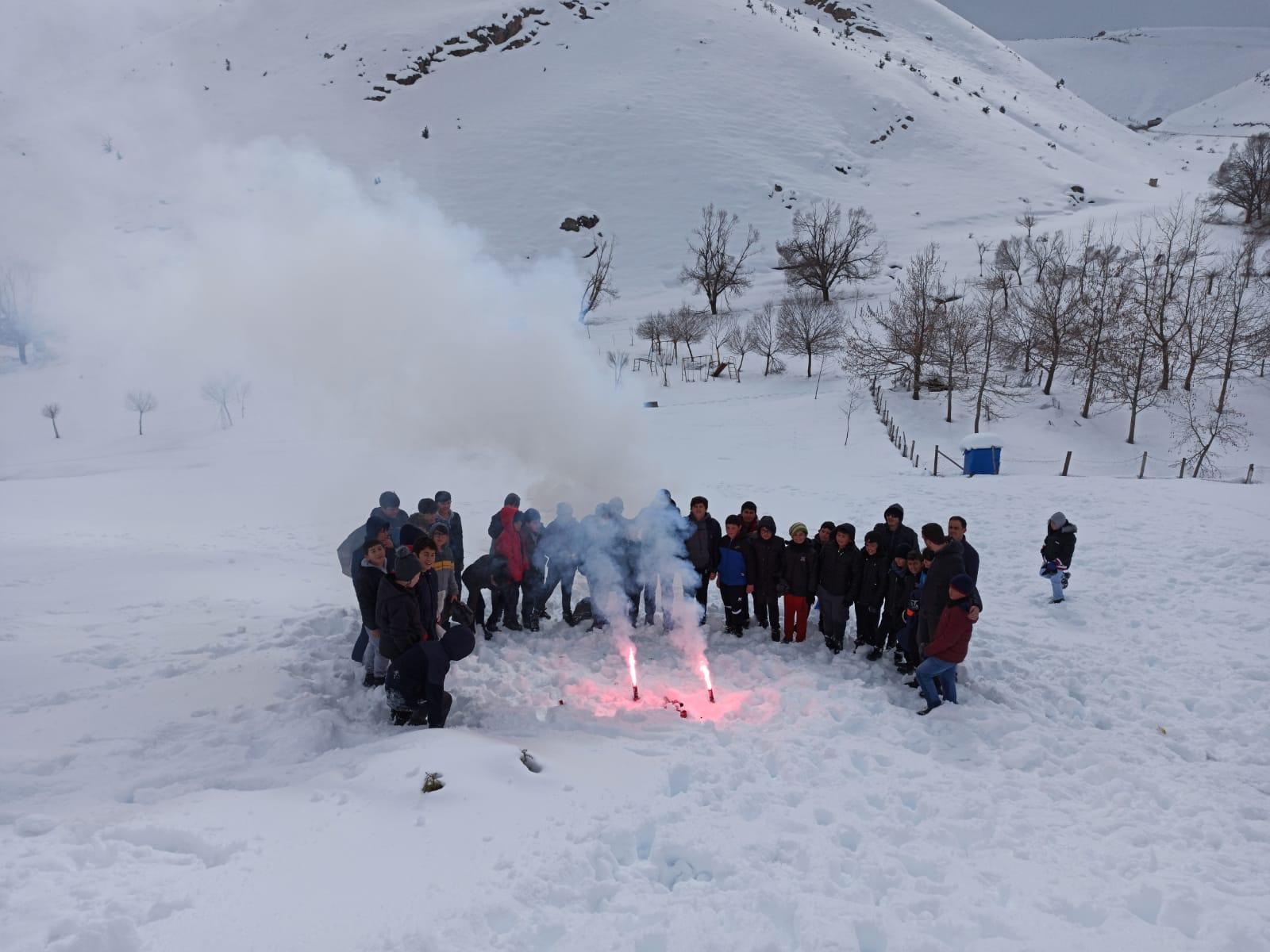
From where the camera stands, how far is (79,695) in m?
7.05

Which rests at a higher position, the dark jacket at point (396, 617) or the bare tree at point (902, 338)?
the bare tree at point (902, 338)

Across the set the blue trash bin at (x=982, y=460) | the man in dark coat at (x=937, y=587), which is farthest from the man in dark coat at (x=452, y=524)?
the blue trash bin at (x=982, y=460)

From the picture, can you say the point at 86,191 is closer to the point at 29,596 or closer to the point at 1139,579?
the point at 29,596

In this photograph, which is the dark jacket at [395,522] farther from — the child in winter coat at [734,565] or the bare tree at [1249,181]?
the bare tree at [1249,181]

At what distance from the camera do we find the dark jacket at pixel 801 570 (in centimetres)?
919

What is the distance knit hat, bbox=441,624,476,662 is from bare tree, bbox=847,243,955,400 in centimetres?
3290

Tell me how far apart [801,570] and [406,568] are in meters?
5.11

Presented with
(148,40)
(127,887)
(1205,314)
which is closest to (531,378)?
(127,887)

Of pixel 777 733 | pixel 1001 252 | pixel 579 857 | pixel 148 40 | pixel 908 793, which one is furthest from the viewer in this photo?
pixel 148 40

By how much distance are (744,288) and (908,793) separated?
55.1m

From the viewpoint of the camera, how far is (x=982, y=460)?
77.9 ft

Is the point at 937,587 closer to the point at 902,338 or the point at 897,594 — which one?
the point at 897,594

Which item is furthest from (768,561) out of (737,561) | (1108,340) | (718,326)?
(718,326)

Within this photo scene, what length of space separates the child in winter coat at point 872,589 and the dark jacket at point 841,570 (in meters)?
0.07
